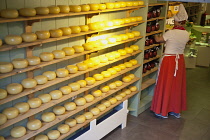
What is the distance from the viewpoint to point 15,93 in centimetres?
254

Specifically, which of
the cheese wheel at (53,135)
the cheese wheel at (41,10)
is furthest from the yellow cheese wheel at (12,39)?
the cheese wheel at (53,135)

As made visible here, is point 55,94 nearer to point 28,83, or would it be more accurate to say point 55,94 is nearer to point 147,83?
point 28,83

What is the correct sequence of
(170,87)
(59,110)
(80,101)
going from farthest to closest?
(170,87), (80,101), (59,110)

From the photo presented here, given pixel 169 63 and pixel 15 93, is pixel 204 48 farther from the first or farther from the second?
pixel 15 93

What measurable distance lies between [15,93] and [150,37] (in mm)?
2984

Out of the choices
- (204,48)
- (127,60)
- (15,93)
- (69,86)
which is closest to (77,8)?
(69,86)

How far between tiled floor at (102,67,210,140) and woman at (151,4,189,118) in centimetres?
18

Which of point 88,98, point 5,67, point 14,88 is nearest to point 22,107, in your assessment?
point 14,88

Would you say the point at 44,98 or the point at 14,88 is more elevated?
the point at 14,88

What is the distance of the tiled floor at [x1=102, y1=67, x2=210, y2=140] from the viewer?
3.98 m

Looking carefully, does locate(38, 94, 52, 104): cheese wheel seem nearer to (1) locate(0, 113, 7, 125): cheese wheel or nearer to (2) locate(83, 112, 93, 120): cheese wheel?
(1) locate(0, 113, 7, 125): cheese wheel

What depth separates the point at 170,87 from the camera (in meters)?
4.43

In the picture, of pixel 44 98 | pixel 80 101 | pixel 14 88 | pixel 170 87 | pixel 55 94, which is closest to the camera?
pixel 14 88

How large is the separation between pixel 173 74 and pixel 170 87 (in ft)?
0.77
